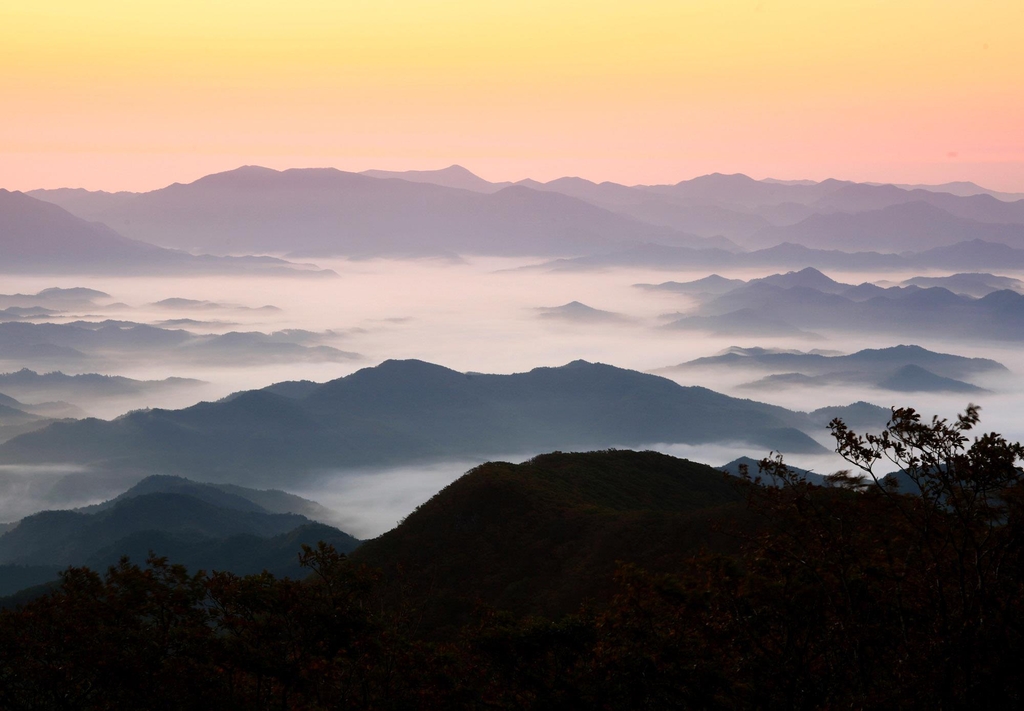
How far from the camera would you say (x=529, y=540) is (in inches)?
2768

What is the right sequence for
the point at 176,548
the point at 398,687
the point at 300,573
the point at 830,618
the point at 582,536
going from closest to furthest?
the point at 830,618 → the point at 398,687 → the point at 582,536 → the point at 300,573 → the point at 176,548

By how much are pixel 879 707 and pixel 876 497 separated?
609 cm

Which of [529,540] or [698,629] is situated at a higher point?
[698,629]

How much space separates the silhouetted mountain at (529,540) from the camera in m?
61.5

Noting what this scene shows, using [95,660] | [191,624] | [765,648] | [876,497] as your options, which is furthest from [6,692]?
[876,497]

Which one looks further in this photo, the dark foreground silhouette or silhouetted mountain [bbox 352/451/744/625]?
silhouetted mountain [bbox 352/451/744/625]

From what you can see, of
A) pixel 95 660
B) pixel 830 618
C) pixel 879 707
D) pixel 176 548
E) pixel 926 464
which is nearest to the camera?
pixel 879 707

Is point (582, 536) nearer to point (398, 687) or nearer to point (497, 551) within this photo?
point (497, 551)

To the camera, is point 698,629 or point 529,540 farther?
point 529,540

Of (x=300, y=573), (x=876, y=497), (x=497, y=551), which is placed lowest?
(x=300, y=573)

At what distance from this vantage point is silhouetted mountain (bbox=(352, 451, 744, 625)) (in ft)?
202

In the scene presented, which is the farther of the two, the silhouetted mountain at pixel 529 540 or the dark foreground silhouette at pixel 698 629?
the silhouetted mountain at pixel 529 540

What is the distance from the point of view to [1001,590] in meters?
22.8

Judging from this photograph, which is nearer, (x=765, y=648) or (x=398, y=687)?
(x=765, y=648)
